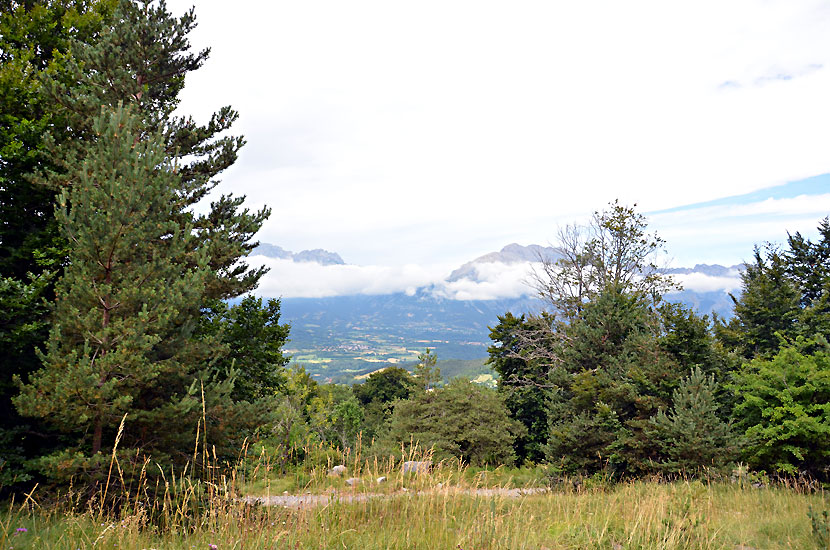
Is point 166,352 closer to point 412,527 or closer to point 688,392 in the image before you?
point 412,527

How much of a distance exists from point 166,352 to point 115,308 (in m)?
1.11

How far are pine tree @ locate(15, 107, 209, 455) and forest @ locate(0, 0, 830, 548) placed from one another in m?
0.04

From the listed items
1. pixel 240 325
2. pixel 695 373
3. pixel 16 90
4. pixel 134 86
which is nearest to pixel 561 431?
pixel 695 373

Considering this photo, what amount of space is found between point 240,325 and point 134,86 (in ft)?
21.5

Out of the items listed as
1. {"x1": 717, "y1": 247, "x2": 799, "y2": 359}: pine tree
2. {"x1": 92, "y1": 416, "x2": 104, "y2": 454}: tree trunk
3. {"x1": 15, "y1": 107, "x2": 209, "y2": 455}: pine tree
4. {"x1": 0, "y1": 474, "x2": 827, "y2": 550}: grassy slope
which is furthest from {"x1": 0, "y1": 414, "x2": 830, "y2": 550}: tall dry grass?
{"x1": 717, "y1": 247, "x2": 799, "y2": 359}: pine tree

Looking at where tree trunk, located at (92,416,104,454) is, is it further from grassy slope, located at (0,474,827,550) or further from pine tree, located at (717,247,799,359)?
pine tree, located at (717,247,799,359)

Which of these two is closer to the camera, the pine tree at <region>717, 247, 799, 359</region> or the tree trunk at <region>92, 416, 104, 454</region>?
the tree trunk at <region>92, 416, 104, 454</region>

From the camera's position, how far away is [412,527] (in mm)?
4301

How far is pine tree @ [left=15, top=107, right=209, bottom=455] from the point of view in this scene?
5957mm

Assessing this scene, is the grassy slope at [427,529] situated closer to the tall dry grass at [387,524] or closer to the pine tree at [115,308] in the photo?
the tall dry grass at [387,524]

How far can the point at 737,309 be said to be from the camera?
19609 millimetres

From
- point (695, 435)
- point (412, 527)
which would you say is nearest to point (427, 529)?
point (412, 527)

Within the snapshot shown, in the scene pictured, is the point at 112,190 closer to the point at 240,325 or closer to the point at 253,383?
the point at 240,325

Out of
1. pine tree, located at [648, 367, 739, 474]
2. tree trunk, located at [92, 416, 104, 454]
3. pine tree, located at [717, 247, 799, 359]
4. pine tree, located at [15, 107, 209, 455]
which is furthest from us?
pine tree, located at [717, 247, 799, 359]
